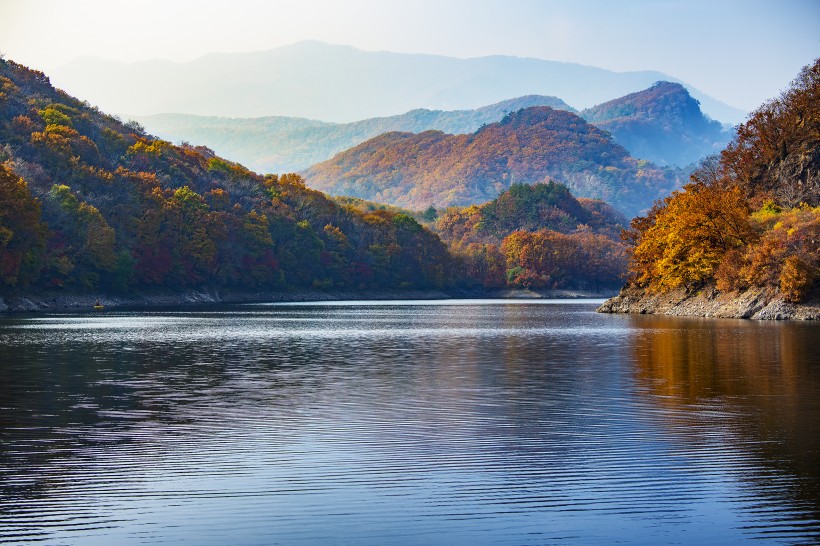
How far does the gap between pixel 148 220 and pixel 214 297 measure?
53.6ft

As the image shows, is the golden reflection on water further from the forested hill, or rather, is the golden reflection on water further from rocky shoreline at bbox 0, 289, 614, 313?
rocky shoreline at bbox 0, 289, 614, 313

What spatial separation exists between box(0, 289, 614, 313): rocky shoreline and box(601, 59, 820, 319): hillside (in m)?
54.3

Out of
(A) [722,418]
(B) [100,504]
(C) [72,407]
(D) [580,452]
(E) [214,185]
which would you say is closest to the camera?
(B) [100,504]

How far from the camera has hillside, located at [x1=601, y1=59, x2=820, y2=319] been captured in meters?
74.7

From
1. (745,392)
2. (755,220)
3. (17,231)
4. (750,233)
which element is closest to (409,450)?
(745,392)

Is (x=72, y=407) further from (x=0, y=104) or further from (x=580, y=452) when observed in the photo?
(x=0, y=104)

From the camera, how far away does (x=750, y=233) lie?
83.3 metres

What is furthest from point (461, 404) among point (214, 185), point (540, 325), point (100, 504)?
point (214, 185)

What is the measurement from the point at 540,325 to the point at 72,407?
49.3 metres

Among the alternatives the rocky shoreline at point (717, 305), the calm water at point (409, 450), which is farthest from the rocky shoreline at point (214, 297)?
the calm water at point (409, 450)

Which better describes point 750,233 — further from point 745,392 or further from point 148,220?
point 148,220

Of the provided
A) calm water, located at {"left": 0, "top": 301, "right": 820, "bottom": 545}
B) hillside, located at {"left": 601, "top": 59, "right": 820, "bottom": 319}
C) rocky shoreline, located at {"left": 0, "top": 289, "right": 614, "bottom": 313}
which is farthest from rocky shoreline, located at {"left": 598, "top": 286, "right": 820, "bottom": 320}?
rocky shoreline, located at {"left": 0, "top": 289, "right": 614, "bottom": 313}

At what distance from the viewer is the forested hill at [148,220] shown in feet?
328

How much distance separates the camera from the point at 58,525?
44.4 ft
